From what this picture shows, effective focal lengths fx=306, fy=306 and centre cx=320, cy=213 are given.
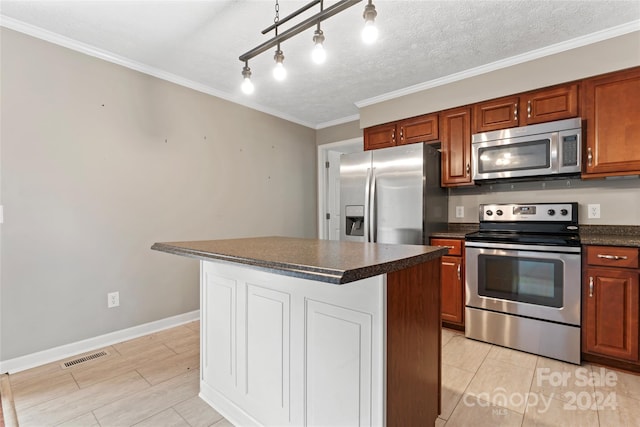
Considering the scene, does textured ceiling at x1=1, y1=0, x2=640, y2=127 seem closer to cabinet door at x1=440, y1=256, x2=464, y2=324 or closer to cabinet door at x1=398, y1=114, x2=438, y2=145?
cabinet door at x1=398, y1=114, x2=438, y2=145

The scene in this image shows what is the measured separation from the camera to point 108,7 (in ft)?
6.47

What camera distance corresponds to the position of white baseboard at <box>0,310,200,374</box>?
2.12 m

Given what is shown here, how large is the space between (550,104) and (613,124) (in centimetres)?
45

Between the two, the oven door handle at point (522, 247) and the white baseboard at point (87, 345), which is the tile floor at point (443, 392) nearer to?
the white baseboard at point (87, 345)

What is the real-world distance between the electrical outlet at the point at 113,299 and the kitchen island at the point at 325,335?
54.1 inches

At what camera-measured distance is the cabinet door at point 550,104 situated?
246 cm

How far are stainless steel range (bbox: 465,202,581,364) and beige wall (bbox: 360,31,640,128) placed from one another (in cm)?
104

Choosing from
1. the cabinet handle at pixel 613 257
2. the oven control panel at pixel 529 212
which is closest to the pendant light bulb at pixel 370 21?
the cabinet handle at pixel 613 257

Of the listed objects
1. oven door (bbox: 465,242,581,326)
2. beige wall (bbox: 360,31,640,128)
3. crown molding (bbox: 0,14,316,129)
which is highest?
crown molding (bbox: 0,14,316,129)

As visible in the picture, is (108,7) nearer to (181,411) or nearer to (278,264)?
(278,264)

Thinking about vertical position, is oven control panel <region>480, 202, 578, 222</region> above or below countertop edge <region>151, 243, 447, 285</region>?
above

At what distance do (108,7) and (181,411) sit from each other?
2517 mm

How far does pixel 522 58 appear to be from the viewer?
260cm

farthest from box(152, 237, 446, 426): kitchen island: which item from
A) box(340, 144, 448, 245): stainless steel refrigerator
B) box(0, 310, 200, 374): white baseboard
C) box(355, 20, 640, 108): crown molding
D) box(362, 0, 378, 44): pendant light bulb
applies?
box(355, 20, 640, 108): crown molding
